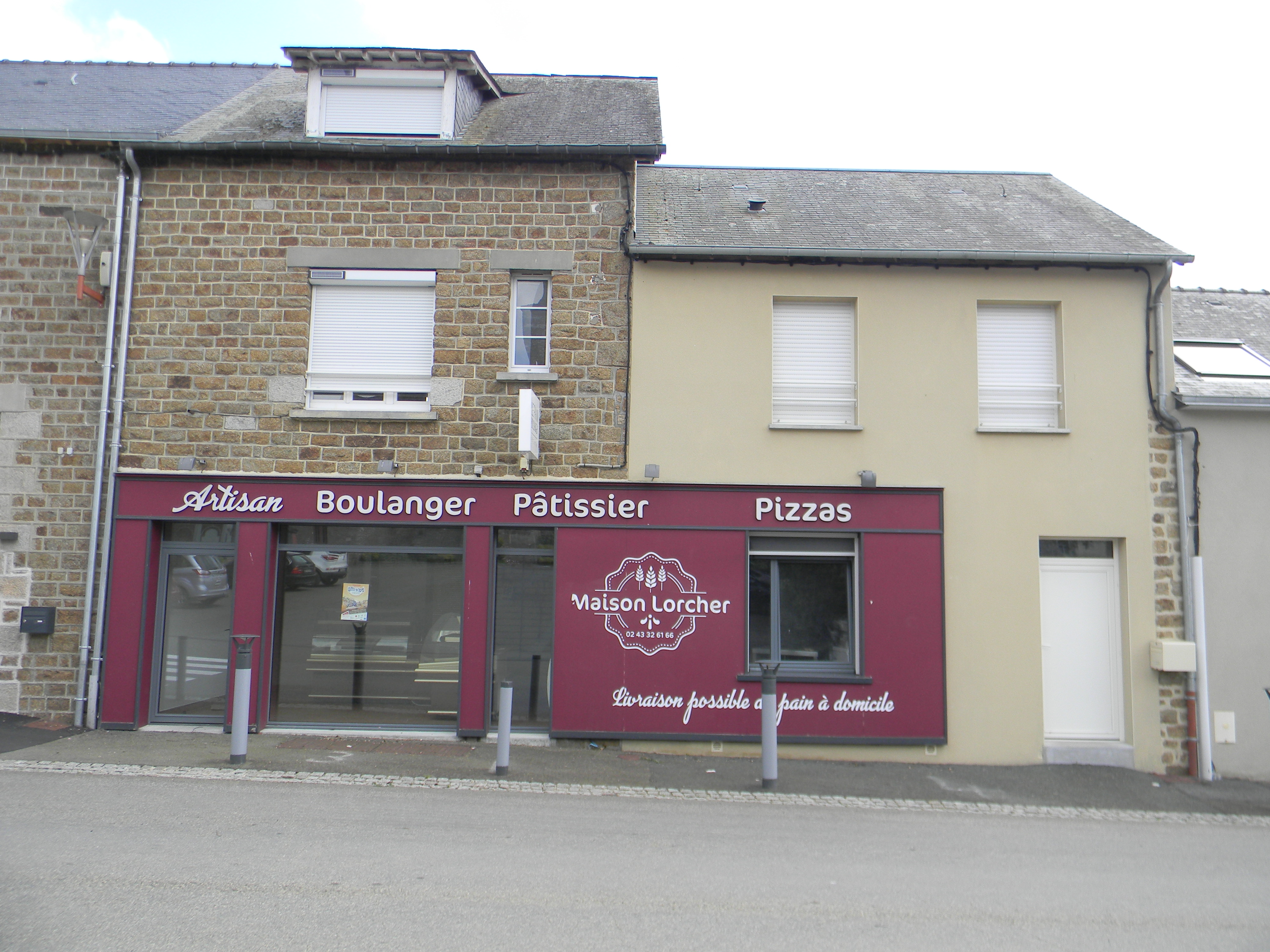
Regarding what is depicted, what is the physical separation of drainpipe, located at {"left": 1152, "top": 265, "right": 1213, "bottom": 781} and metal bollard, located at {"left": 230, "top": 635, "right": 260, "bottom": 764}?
30.9 feet

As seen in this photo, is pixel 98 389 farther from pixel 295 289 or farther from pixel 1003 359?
pixel 1003 359

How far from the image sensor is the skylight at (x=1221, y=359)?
1046 cm

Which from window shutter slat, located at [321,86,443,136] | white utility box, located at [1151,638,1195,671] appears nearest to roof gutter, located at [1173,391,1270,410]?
white utility box, located at [1151,638,1195,671]

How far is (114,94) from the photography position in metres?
12.3

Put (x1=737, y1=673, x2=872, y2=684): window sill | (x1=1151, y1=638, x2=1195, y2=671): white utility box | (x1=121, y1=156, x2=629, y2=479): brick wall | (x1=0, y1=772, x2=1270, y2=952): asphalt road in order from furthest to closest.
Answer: (x1=121, y1=156, x2=629, y2=479): brick wall
(x1=737, y1=673, x2=872, y2=684): window sill
(x1=1151, y1=638, x2=1195, y2=671): white utility box
(x1=0, y1=772, x2=1270, y2=952): asphalt road

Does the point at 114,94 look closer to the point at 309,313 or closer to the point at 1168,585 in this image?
the point at 309,313

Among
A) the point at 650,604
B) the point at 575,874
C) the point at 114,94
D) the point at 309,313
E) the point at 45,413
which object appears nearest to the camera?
the point at 575,874

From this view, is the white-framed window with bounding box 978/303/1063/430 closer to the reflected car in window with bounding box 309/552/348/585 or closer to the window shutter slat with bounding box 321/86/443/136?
the window shutter slat with bounding box 321/86/443/136

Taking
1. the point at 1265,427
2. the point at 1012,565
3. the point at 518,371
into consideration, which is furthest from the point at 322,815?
the point at 1265,427

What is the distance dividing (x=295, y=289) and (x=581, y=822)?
261 inches

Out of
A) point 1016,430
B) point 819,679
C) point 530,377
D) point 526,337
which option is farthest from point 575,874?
point 1016,430

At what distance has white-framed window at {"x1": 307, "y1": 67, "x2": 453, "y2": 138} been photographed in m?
10.8

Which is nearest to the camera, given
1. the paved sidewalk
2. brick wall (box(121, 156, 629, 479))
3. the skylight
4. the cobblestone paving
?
the cobblestone paving

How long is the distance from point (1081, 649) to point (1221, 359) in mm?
4039
